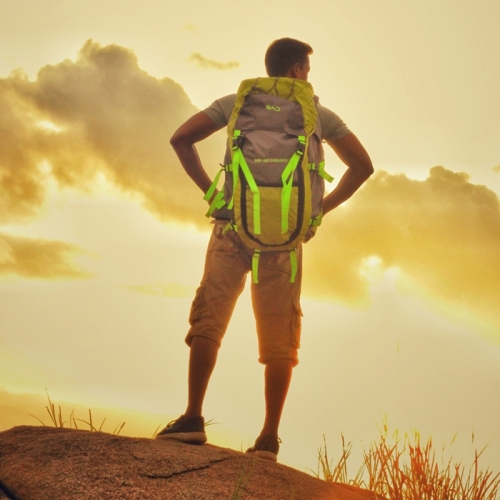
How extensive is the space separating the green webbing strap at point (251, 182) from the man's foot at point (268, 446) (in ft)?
5.19

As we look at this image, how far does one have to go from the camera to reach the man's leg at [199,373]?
17.4 feet

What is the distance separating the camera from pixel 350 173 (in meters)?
5.88

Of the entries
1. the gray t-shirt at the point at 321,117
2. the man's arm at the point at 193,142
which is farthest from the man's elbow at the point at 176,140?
the gray t-shirt at the point at 321,117

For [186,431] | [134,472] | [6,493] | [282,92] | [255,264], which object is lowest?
[6,493]

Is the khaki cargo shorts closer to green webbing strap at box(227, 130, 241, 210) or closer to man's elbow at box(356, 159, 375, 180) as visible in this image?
green webbing strap at box(227, 130, 241, 210)

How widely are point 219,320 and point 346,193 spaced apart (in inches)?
60.5

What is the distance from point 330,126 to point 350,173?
440mm

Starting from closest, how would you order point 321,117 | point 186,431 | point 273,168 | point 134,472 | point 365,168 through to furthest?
point 134,472 < point 186,431 < point 273,168 < point 321,117 < point 365,168

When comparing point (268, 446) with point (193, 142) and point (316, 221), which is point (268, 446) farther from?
point (193, 142)

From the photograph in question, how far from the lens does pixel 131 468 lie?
431cm

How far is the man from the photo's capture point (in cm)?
531

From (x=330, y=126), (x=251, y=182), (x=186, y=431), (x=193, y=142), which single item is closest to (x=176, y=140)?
(x=193, y=142)

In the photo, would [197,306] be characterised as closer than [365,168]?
Yes

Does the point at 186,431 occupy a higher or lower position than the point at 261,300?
lower
